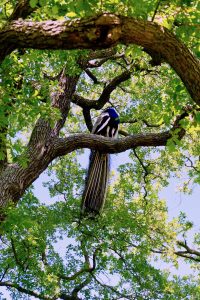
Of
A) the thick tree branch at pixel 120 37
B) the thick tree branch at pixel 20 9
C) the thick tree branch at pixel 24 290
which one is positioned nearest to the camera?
the thick tree branch at pixel 120 37

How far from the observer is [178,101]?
617 cm

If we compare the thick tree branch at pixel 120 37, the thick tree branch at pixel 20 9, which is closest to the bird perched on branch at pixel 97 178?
the thick tree branch at pixel 20 9

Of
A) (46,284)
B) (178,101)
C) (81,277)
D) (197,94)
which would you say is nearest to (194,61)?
(197,94)

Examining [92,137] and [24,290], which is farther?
[24,290]

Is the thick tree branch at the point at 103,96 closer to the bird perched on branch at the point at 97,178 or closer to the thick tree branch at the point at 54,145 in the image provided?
the bird perched on branch at the point at 97,178

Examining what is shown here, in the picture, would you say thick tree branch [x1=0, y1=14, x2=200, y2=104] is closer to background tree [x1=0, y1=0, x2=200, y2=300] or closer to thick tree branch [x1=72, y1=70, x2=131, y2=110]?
background tree [x1=0, y1=0, x2=200, y2=300]

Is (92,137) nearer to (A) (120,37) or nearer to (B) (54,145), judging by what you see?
(B) (54,145)

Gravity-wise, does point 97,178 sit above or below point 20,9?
above

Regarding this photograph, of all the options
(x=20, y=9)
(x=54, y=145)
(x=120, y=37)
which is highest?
(x=54, y=145)

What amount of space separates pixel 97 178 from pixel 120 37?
529 cm

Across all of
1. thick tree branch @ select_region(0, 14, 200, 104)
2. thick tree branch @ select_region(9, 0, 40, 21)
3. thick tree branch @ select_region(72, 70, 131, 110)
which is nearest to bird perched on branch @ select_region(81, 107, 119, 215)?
thick tree branch @ select_region(72, 70, 131, 110)

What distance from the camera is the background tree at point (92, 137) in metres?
4.02

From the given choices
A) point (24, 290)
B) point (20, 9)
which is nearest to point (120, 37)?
point (20, 9)

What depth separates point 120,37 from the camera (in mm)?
3871
